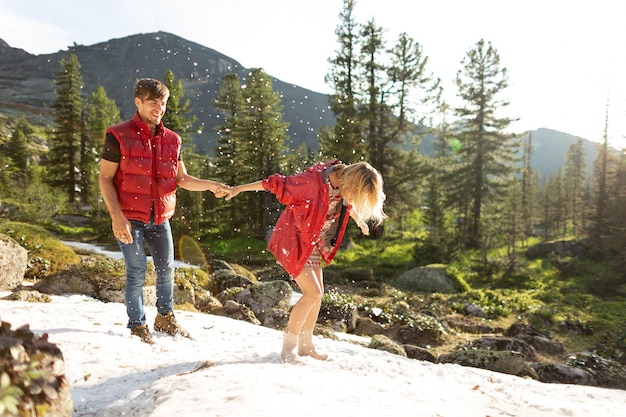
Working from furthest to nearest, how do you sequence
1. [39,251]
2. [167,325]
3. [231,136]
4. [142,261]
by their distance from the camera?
[231,136], [39,251], [167,325], [142,261]

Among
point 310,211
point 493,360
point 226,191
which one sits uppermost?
point 226,191

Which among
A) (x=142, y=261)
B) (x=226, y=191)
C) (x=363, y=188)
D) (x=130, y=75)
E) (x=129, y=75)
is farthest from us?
(x=130, y=75)

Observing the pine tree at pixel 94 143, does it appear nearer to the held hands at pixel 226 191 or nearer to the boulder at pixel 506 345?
the boulder at pixel 506 345

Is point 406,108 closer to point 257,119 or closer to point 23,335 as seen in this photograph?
point 257,119

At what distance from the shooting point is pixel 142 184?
4.25 meters

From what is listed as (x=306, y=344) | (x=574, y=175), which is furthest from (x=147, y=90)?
(x=574, y=175)

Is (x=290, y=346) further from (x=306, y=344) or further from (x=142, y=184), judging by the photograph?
(x=142, y=184)

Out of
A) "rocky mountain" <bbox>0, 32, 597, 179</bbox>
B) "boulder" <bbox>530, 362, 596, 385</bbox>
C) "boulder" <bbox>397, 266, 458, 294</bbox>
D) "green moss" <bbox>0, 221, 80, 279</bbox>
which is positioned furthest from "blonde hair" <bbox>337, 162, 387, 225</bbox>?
"rocky mountain" <bbox>0, 32, 597, 179</bbox>

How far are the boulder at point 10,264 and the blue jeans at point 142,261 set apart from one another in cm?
329

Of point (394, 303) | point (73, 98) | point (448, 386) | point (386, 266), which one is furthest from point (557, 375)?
point (73, 98)

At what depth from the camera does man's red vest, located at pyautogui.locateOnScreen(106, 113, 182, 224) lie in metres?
4.15

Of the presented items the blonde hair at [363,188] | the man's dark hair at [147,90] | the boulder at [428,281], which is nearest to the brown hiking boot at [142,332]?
the man's dark hair at [147,90]

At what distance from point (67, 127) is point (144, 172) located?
3875cm

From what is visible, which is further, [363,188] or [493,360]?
[493,360]
